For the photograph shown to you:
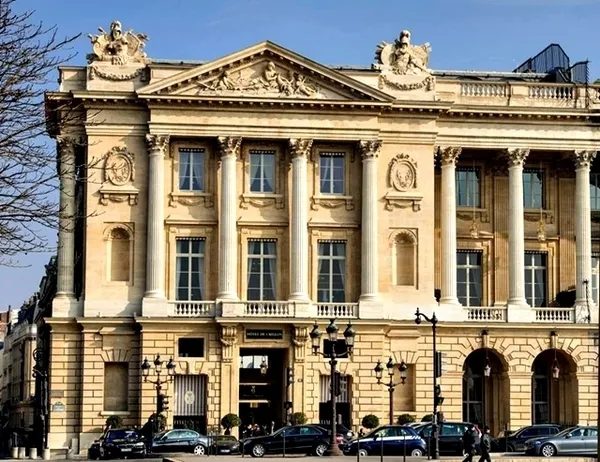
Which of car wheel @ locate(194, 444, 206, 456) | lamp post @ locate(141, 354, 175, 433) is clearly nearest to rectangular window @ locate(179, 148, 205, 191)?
lamp post @ locate(141, 354, 175, 433)

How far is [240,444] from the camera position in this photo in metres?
65.8

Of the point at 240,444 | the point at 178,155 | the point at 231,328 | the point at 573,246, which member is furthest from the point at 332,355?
the point at 573,246

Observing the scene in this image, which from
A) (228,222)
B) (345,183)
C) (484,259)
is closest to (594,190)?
(484,259)

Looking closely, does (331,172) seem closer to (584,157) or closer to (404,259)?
(404,259)

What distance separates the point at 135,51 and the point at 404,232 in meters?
16.6

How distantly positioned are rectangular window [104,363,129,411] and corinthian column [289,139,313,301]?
30.0 ft

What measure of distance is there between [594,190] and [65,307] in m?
30.1

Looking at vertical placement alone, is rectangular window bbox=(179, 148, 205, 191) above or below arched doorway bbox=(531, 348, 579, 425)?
above

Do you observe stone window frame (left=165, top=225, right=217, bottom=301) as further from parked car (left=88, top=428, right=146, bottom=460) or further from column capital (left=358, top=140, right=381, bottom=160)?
parked car (left=88, top=428, right=146, bottom=460)

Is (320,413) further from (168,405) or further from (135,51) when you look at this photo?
(135,51)

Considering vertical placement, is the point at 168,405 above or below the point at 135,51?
below

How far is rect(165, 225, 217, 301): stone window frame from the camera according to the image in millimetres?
74000

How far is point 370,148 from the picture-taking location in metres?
75.2

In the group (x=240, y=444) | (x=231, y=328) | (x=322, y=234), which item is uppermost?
(x=322, y=234)
